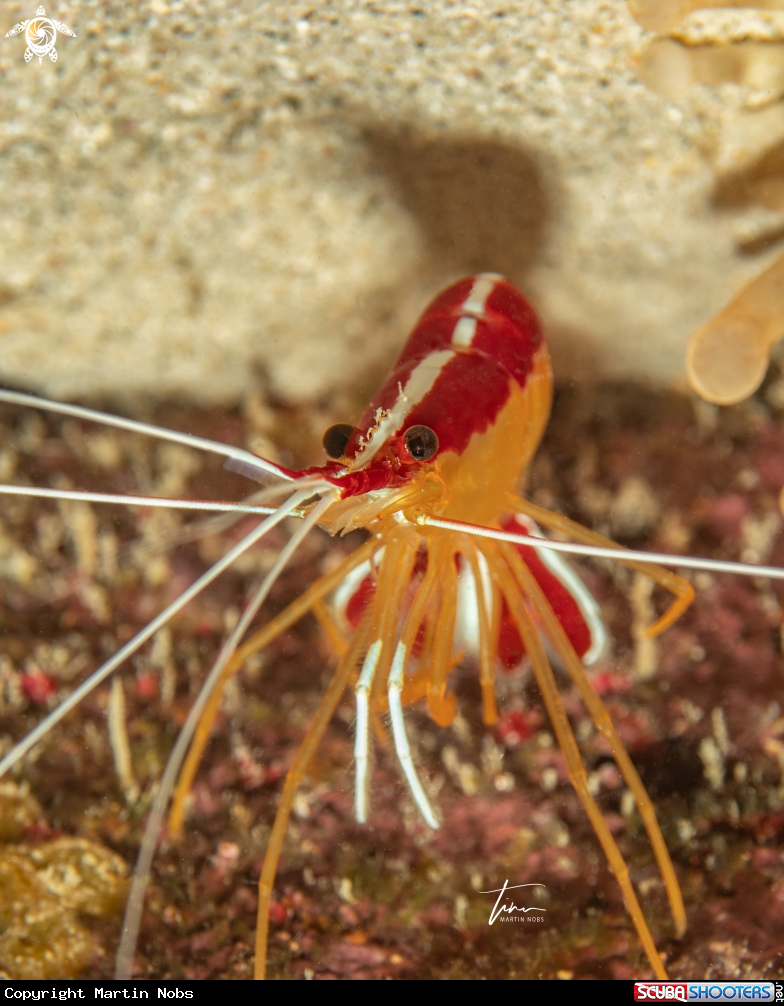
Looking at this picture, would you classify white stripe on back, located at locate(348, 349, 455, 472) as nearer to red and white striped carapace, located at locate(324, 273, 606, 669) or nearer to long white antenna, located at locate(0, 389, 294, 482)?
red and white striped carapace, located at locate(324, 273, 606, 669)

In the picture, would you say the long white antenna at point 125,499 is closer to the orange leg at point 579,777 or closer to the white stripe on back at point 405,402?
the white stripe on back at point 405,402

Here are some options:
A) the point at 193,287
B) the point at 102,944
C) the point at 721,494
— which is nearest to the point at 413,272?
the point at 193,287

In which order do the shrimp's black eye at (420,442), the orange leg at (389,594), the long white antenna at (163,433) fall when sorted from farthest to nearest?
the orange leg at (389,594) → the shrimp's black eye at (420,442) → the long white antenna at (163,433)

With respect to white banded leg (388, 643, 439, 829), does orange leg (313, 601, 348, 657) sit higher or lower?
lower

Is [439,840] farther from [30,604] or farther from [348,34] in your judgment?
[348,34]

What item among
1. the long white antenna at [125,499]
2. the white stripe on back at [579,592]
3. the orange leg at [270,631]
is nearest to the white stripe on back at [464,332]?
the white stripe on back at [579,592]

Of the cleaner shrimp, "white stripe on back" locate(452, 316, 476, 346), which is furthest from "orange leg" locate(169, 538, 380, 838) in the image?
"white stripe on back" locate(452, 316, 476, 346)
